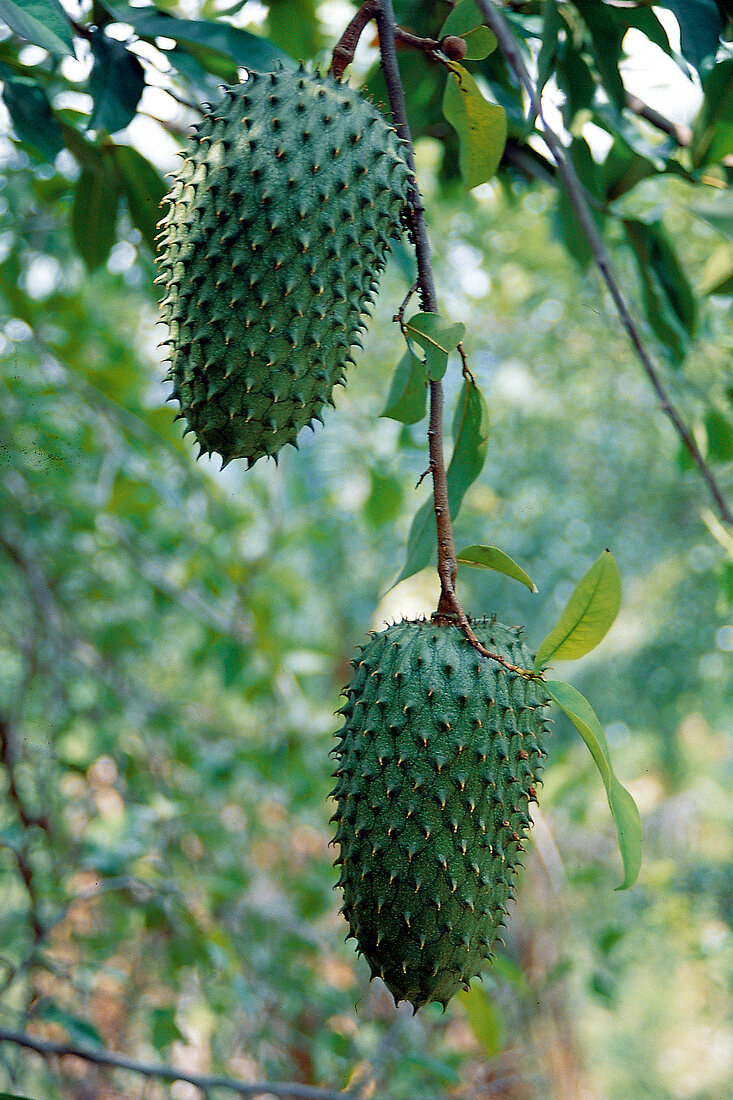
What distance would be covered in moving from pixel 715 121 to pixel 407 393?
0.67 m

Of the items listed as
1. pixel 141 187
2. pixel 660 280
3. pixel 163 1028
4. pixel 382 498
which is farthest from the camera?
pixel 382 498

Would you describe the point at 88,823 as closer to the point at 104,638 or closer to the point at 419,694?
the point at 104,638

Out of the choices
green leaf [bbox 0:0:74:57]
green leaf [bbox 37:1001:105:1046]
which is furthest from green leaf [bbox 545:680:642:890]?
green leaf [bbox 37:1001:105:1046]

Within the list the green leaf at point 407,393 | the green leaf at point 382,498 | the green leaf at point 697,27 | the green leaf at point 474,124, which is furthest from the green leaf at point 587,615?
the green leaf at point 382,498

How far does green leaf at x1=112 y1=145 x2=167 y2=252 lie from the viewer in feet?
4.45

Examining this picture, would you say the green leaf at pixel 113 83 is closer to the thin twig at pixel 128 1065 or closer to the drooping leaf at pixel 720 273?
the drooping leaf at pixel 720 273

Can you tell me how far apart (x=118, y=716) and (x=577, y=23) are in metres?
2.47

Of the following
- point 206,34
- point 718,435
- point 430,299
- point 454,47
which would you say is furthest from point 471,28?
point 718,435

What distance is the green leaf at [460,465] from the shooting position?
1.02m

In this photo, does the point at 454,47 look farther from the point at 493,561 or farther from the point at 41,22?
the point at 493,561

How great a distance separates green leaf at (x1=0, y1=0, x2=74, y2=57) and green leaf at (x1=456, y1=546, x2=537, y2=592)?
26.4 inches

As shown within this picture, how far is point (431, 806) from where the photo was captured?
85 cm

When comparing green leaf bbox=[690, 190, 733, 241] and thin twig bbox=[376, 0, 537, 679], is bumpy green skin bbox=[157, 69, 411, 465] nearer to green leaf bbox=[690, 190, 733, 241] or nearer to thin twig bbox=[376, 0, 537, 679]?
thin twig bbox=[376, 0, 537, 679]

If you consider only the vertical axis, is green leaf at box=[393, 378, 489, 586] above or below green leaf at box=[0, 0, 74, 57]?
below
